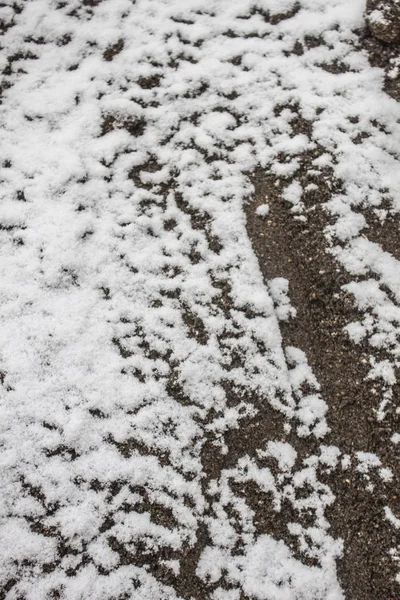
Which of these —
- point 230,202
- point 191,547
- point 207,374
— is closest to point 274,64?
point 230,202

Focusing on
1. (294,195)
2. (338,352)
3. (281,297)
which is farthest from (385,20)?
(338,352)

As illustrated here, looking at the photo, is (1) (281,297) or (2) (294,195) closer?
(1) (281,297)

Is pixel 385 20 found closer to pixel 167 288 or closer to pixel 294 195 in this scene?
pixel 294 195

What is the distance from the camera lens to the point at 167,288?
70.6 inches

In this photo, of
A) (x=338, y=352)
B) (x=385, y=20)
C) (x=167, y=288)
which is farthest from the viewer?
(x=385, y=20)

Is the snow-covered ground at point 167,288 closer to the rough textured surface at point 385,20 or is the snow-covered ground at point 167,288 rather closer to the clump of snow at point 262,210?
the clump of snow at point 262,210

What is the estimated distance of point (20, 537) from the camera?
4.84ft

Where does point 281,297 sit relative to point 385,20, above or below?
below

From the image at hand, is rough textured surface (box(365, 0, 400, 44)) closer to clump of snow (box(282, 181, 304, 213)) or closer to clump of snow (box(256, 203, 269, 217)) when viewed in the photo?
clump of snow (box(282, 181, 304, 213))

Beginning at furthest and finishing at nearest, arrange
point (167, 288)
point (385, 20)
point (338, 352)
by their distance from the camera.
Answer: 1. point (385, 20)
2. point (167, 288)
3. point (338, 352)

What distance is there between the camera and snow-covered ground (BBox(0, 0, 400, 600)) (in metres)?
1.49

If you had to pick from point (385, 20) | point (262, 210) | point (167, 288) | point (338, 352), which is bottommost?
point (338, 352)

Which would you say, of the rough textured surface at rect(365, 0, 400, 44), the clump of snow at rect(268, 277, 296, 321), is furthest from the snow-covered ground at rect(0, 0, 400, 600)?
the rough textured surface at rect(365, 0, 400, 44)

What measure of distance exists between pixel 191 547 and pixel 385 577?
2.07 feet
